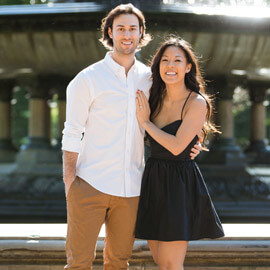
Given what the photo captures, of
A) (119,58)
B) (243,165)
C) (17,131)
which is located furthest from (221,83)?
(17,131)

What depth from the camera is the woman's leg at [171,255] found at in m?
2.81

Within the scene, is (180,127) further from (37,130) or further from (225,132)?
(37,130)

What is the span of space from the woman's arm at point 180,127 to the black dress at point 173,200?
0.08m

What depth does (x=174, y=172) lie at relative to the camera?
9.61ft

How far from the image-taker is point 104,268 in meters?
3.03

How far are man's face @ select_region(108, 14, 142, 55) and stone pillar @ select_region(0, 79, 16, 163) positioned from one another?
37.0 ft

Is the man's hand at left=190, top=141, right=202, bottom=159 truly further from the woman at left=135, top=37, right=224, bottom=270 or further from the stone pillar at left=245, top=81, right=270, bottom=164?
the stone pillar at left=245, top=81, right=270, bottom=164

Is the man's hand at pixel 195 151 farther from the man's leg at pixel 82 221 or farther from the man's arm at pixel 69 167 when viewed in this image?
the man's arm at pixel 69 167

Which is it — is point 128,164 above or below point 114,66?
below

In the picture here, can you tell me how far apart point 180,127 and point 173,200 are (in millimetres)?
451

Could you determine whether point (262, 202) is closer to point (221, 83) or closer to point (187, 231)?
point (221, 83)

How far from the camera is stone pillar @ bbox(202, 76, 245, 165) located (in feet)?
32.3


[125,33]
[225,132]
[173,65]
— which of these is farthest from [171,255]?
[225,132]

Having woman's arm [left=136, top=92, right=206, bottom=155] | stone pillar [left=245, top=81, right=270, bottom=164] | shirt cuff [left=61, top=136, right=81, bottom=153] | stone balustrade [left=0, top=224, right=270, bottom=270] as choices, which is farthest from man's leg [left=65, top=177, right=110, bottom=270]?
stone pillar [left=245, top=81, right=270, bottom=164]
